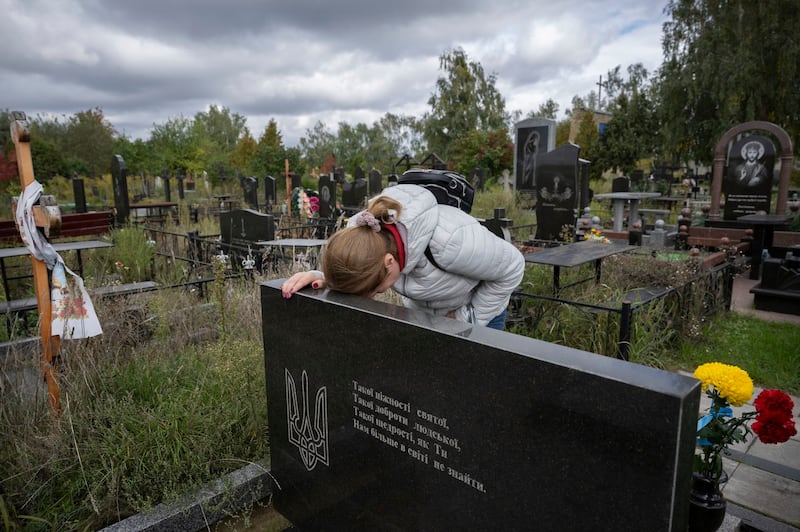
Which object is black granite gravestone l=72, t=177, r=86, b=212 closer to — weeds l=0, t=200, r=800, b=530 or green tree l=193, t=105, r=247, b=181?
weeds l=0, t=200, r=800, b=530

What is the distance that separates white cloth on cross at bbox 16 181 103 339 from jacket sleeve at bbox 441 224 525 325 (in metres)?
2.30

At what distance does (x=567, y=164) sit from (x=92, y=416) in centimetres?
857

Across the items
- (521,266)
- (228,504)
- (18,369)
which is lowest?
(228,504)

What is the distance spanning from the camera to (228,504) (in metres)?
2.66

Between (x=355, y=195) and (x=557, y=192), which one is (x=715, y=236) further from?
(x=355, y=195)

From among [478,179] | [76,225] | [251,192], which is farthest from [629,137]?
[76,225]

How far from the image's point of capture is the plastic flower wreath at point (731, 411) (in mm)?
2162

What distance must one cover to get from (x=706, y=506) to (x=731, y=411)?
43 centimetres

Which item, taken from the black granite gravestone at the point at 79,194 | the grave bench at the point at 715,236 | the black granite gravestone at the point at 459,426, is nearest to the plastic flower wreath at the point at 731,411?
the black granite gravestone at the point at 459,426

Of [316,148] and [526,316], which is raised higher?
[316,148]

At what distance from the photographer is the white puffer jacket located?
6.64ft

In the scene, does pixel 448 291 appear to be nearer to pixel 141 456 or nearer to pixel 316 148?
pixel 141 456

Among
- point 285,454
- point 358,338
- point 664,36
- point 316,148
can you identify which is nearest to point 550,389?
point 358,338

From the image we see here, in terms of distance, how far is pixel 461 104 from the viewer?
42.6m
